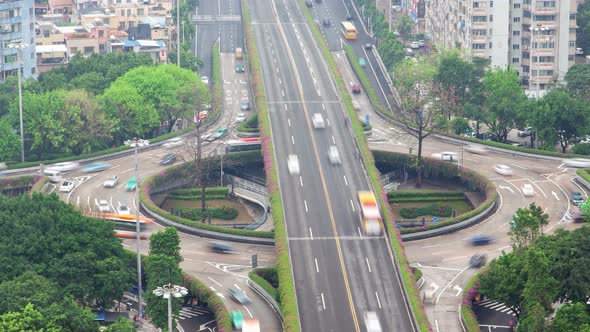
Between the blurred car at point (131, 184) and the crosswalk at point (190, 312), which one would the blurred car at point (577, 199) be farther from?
the blurred car at point (131, 184)

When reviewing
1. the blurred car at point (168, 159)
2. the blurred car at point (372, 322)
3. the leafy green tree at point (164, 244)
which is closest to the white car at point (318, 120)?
the blurred car at point (168, 159)

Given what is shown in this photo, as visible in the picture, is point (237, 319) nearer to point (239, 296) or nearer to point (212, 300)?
point (212, 300)

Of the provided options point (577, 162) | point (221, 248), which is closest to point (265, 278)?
point (221, 248)

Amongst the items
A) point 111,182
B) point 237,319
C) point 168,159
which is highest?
point 168,159

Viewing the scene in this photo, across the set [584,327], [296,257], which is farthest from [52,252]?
[584,327]

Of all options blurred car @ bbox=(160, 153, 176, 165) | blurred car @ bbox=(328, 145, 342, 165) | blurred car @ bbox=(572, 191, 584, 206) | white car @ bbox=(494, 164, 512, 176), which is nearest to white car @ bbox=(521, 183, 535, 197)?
blurred car @ bbox=(572, 191, 584, 206)

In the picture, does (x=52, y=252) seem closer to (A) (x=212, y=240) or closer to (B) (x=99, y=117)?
(A) (x=212, y=240)
